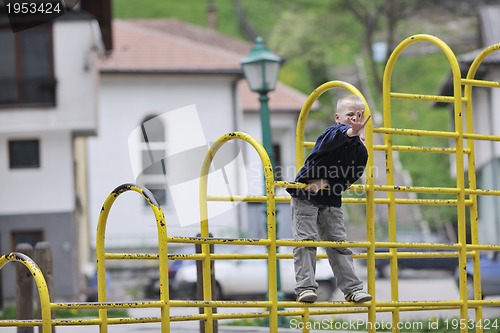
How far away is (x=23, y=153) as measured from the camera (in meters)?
30.1

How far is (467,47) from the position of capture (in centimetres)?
7581

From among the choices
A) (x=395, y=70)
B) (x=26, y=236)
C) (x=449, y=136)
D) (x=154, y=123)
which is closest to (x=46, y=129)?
(x=26, y=236)

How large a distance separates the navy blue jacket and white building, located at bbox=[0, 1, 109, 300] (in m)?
20.9

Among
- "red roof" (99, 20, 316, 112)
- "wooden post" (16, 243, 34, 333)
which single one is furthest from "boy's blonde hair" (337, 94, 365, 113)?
"red roof" (99, 20, 316, 112)

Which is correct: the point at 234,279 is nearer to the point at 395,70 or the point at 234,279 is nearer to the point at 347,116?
the point at 347,116

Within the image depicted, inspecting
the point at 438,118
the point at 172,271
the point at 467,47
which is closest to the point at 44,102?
the point at 172,271

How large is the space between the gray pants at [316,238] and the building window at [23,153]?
22.7 metres

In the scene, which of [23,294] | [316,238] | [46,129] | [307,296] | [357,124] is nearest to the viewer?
[357,124]

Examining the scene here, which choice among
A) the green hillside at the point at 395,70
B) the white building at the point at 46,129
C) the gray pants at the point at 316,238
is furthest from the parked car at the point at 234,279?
the green hillside at the point at 395,70

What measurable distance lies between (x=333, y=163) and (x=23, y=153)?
2312 centimetres

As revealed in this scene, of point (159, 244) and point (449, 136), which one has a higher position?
point (449, 136)

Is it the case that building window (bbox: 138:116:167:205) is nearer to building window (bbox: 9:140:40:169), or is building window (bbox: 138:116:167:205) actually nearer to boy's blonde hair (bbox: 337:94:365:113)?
building window (bbox: 9:140:40:169)

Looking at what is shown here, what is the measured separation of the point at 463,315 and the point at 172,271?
17104 mm

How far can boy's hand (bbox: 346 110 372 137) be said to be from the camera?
7.75 meters
